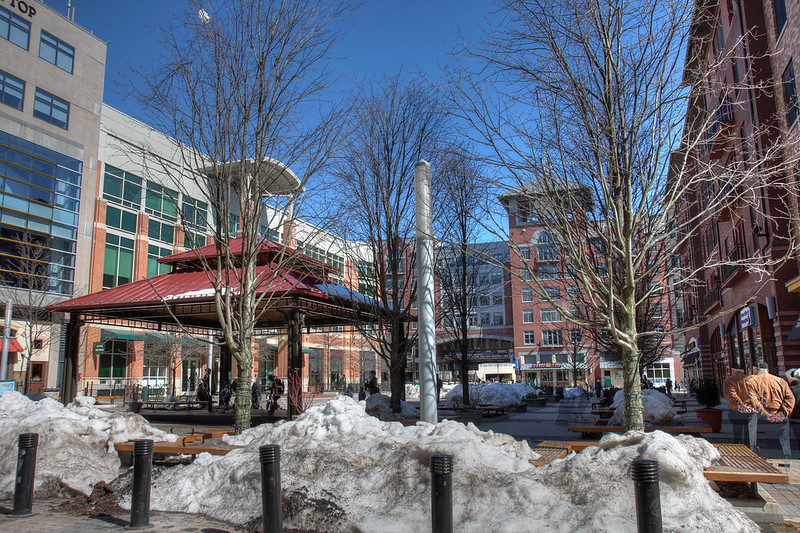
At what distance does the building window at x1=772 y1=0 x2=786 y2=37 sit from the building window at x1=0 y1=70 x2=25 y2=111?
39980mm

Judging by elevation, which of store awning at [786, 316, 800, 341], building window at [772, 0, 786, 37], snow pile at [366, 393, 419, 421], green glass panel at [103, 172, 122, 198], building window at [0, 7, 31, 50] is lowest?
snow pile at [366, 393, 419, 421]

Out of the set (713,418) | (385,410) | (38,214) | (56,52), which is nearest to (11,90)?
(56,52)

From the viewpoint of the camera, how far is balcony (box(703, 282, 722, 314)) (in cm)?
3097

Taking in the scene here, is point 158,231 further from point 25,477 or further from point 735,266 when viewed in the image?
point 25,477

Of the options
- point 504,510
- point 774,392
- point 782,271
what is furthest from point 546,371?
point 504,510

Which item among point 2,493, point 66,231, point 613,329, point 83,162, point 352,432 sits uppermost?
point 83,162

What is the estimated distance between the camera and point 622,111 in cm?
753

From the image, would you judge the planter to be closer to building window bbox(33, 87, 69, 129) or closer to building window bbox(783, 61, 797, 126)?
building window bbox(783, 61, 797, 126)

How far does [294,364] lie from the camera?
14852 mm

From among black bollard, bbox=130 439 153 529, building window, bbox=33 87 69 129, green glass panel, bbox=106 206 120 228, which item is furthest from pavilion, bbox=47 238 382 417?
building window, bbox=33 87 69 129

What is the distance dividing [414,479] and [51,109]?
41363 millimetres

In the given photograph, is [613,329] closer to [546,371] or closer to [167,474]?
[167,474]

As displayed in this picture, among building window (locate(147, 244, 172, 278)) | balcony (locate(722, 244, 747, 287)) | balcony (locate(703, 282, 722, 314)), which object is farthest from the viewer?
building window (locate(147, 244, 172, 278))

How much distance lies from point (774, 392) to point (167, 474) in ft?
30.9
